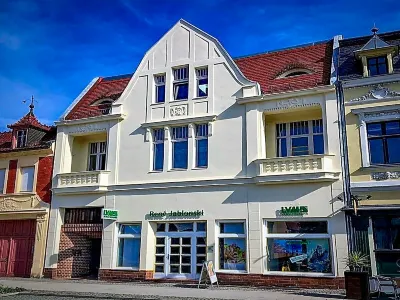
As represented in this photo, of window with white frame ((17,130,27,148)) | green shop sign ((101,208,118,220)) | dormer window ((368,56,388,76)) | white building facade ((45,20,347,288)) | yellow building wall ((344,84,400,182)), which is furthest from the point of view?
window with white frame ((17,130,27,148))

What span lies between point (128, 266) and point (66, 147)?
7.28 meters

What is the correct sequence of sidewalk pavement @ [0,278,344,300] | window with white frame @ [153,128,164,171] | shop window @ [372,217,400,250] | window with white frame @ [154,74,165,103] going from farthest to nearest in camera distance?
window with white frame @ [154,74,165,103]
window with white frame @ [153,128,164,171]
shop window @ [372,217,400,250]
sidewalk pavement @ [0,278,344,300]

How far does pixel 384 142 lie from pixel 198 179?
25.3 ft

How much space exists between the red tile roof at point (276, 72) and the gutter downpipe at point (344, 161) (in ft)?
3.29

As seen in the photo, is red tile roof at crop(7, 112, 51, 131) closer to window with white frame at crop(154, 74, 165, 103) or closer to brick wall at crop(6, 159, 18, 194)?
brick wall at crop(6, 159, 18, 194)

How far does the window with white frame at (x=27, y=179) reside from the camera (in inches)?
891

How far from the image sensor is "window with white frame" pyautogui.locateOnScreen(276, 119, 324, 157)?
1824 centimetres

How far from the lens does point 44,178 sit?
22.2 m

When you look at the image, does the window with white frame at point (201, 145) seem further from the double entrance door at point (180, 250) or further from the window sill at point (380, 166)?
→ the window sill at point (380, 166)

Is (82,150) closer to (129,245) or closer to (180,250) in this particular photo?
(129,245)

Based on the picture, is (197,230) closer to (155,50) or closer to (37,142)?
(155,50)

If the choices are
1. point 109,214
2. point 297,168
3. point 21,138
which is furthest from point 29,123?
point 297,168

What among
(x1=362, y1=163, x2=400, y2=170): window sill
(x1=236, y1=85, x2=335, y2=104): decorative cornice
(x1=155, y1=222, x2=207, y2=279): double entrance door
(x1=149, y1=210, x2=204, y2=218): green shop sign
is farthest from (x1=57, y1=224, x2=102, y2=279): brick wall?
(x1=362, y1=163, x2=400, y2=170): window sill

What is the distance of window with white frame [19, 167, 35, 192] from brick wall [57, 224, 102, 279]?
3.21 meters
